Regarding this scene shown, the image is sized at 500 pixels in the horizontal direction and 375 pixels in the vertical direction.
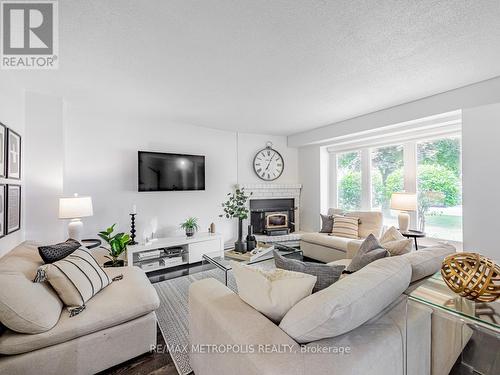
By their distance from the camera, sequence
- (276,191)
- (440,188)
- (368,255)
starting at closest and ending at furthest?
1. (368,255)
2. (440,188)
3. (276,191)

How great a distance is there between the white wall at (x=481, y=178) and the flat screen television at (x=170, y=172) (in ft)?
11.9

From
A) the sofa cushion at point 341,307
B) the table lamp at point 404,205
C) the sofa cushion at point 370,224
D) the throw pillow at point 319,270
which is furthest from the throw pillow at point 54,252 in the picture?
the table lamp at point 404,205

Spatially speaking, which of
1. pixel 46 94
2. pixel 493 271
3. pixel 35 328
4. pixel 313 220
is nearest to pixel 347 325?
pixel 493 271

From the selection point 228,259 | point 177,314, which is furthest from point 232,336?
point 228,259

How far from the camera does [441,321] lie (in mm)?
1270

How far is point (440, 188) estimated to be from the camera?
10.9 feet

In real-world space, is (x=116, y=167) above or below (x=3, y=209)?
above

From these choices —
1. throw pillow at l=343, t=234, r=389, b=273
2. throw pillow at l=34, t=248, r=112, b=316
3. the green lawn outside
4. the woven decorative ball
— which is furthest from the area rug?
the green lawn outside

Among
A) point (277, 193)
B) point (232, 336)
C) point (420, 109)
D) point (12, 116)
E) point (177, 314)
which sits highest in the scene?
point (420, 109)

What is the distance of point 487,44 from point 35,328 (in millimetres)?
3604

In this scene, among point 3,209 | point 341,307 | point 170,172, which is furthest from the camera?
point 170,172

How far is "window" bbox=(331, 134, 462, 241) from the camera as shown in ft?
10.6

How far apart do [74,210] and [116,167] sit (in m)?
1.01

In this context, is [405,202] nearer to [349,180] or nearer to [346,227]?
[346,227]
